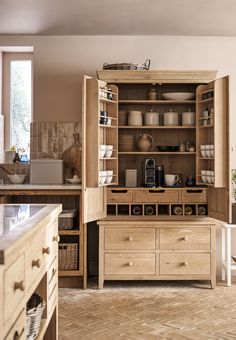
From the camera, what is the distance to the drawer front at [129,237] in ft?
15.7

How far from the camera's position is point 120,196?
195 inches

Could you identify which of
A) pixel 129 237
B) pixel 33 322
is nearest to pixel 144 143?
pixel 129 237

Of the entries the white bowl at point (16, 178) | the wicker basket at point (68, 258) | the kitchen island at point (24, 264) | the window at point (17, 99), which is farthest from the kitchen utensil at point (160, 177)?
the kitchen island at point (24, 264)

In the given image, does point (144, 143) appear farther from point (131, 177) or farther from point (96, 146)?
point (96, 146)

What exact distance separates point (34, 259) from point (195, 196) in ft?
10.3

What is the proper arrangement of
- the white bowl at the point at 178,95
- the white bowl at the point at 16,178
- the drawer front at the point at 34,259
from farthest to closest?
the white bowl at the point at 16,178 → the white bowl at the point at 178,95 → the drawer front at the point at 34,259

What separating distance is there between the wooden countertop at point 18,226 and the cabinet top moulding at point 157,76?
2.36 m

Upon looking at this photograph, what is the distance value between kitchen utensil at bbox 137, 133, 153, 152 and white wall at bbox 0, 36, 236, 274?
83cm

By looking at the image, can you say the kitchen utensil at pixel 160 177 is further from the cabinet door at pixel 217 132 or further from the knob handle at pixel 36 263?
the knob handle at pixel 36 263

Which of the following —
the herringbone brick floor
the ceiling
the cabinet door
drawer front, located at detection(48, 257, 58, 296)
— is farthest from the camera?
the cabinet door

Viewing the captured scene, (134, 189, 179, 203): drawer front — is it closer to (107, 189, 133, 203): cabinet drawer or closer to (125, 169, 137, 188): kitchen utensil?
(107, 189, 133, 203): cabinet drawer

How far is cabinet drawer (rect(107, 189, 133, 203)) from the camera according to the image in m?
4.96

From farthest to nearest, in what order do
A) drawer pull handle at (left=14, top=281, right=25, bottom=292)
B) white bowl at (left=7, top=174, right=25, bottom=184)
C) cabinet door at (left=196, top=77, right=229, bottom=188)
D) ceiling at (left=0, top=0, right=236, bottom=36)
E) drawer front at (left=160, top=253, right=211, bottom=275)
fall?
white bowl at (left=7, top=174, right=25, bottom=184) → drawer front at (left=160, top=253, right=211, bottom=275) → cabinet door at (left=196, top=77, right=229, bottom=188) → ceiling at (left=0, top=0, right=236, bottom=36) → drawer pull handle at (left=14, top=281, right=25, bottom=292)

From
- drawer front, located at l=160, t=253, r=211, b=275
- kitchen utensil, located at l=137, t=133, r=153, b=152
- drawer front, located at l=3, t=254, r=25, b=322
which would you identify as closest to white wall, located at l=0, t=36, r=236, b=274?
kitchen utensil, located at l=137, t=133, r=153, b=152
